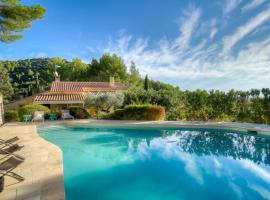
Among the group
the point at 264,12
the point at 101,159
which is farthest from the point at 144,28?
the point at 101,159

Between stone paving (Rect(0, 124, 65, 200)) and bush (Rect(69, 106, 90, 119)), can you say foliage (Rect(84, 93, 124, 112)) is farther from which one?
stone paving (Rect(0, 124, 65, 200))

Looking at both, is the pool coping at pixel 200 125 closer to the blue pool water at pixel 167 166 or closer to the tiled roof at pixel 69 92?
the blue pool water at pixel 167 166

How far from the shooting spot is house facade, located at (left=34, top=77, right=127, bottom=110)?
88.4 feet

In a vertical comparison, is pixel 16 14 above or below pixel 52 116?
above

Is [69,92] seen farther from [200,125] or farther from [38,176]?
[38,176]

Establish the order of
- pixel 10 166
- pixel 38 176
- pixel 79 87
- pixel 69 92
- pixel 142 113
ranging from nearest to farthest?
pixel 10 166
pixel 38 176
pixel 142 113
pixel 69 92
pixel 79 87

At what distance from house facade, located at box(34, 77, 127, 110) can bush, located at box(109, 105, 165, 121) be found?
788 cm

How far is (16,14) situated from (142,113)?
12725mm

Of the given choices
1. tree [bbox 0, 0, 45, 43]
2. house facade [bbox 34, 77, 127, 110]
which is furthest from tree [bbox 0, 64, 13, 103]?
tree [bbox 0, 0, 45, 43]

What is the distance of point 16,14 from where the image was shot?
10.4m

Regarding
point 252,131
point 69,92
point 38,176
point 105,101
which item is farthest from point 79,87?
point 38,176

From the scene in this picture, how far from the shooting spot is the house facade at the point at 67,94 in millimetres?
26953

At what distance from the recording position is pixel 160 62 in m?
24.3

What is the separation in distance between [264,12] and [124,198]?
14.3m
